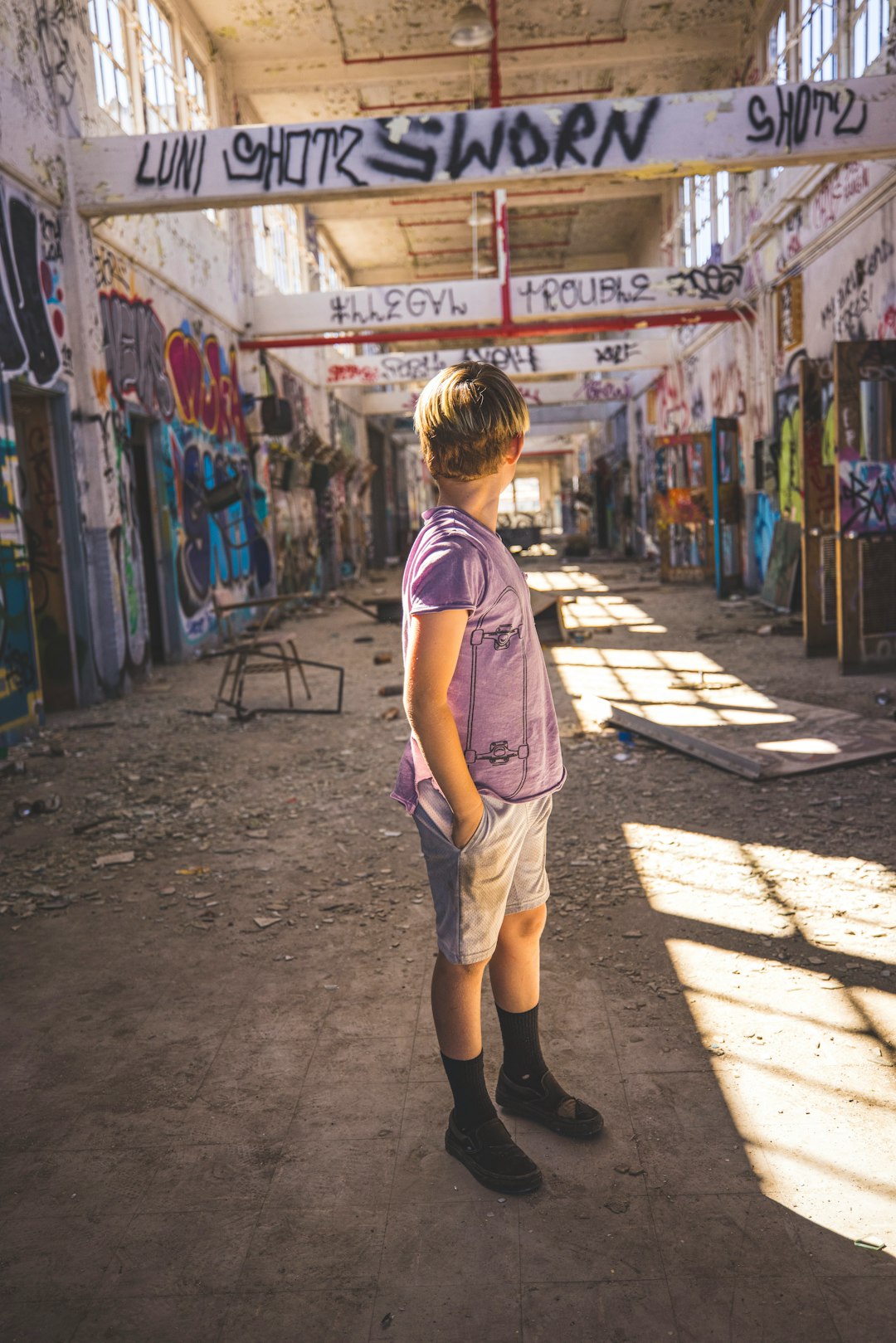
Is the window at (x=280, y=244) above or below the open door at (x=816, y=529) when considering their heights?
above

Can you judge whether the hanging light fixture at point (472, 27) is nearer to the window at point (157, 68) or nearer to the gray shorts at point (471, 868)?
the window at point (157, 68)

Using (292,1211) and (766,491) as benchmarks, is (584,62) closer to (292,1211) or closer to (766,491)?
(766,491)

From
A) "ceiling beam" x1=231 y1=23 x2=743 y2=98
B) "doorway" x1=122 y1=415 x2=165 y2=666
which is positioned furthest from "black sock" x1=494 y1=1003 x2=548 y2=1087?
"ceiling beam" x1=231 y1=23 x2=743 y2=98

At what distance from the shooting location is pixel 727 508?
1354 cm

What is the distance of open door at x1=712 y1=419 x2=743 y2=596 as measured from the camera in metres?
13.2

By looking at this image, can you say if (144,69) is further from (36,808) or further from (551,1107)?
(551,1107)

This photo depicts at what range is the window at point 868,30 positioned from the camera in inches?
306

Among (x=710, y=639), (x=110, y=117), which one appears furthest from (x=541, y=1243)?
(x=110, y=117)

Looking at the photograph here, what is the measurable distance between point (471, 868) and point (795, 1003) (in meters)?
1.31

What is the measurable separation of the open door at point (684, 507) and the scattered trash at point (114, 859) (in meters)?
11.9

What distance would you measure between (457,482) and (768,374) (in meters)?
11.6

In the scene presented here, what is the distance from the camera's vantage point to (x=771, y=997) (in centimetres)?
269

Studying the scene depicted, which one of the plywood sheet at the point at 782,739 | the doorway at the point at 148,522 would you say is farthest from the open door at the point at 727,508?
the plywood sheet at the point at 782,739

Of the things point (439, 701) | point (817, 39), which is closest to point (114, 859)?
point (439, 701)
